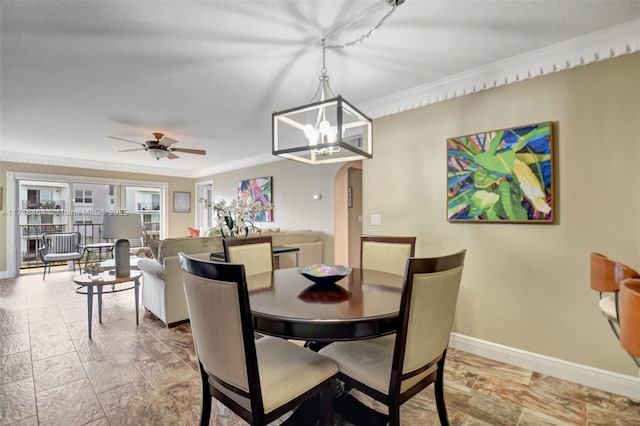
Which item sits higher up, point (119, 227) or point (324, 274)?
point (119, 227)

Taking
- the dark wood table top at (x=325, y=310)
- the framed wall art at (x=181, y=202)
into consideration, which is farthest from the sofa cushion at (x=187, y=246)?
the framed wall art at (x=181, y=202)

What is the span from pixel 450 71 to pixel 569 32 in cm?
78

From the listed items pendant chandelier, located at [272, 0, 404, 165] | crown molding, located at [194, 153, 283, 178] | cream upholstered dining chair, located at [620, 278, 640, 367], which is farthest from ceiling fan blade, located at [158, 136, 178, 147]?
cream upholstered dining chair, located at [620, 278, 640, 367]

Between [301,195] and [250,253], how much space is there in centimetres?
299

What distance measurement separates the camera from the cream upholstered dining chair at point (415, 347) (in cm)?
120

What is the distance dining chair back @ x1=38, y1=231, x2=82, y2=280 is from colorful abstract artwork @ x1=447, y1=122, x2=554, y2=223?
6540 millimetres

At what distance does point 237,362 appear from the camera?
1.13 meters

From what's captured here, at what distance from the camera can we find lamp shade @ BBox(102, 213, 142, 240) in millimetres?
3004

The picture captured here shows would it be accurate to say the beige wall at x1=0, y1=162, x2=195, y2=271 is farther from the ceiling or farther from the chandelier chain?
the chandelier chain

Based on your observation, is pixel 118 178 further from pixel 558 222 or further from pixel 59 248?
pixel 558 222

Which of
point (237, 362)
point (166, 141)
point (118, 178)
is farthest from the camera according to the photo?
point (118, 178)

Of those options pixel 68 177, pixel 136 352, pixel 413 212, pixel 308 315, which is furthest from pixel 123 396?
pixel 68 177

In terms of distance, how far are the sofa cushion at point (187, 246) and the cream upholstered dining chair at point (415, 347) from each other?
2.28m

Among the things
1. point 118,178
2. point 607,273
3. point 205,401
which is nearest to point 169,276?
point 205,401
